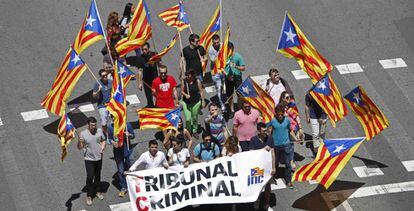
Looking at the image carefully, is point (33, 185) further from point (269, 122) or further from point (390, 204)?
point (390, 204)

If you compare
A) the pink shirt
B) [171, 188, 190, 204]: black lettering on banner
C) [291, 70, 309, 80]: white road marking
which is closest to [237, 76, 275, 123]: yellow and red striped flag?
the pink shirt

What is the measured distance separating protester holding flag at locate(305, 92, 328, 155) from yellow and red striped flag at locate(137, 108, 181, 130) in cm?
337

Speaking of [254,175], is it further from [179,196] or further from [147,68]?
[147,68]

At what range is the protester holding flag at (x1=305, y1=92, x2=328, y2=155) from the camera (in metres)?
28.8

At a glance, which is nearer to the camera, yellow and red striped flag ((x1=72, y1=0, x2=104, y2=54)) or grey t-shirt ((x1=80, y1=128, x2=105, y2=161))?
grey t-shirt ((x1=80, y1=128, x2=105, y2=161))

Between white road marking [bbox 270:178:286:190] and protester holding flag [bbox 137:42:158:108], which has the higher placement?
protester holding flag [bbox 137:42:158:108]

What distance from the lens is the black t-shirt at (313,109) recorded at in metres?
28.8

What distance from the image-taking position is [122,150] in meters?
27.2

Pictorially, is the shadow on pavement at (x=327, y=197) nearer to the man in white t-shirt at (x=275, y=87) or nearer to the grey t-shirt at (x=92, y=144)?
the man in white t-shirt at (x=275, y=87)

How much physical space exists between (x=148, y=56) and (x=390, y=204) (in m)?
7.25

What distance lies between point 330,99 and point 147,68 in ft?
16.3

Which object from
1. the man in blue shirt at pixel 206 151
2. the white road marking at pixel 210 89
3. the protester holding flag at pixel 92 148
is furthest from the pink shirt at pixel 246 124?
the white road marking at pixel 210 89

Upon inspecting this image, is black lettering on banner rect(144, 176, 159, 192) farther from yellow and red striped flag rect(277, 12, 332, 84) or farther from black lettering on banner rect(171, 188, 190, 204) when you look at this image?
yellow and red striped flag rect(277, 12, 332, 84)

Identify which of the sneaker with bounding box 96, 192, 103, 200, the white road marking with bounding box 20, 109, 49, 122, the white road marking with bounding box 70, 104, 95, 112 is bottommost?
the sneaker with bounding box 96, 192, 103, 200
